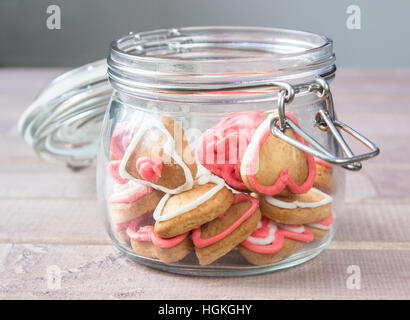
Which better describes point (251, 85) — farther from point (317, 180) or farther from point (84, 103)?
point (84, 103)

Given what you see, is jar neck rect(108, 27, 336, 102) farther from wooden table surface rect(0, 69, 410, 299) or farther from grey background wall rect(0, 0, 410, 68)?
grey background wall rect(0, 0, 410, 68)

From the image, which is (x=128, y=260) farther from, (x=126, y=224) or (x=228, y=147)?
(x=228, y=147)

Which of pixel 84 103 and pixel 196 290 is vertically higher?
pixel 84 103

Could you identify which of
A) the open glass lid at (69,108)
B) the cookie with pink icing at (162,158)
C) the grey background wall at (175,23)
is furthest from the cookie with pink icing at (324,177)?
the grey background wall at (175,23)

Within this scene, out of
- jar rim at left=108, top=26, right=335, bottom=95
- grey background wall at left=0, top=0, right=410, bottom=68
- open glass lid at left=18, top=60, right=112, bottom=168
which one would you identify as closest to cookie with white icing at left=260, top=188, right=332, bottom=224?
jar rim at left=108, top=26, right=335, bottom=95

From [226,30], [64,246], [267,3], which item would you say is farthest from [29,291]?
[267,3]

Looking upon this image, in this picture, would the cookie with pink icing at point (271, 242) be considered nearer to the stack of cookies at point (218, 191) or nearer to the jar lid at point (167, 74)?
the stack of cookies at point (218, 191)

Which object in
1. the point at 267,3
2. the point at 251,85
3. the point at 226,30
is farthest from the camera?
the point at 267,3
